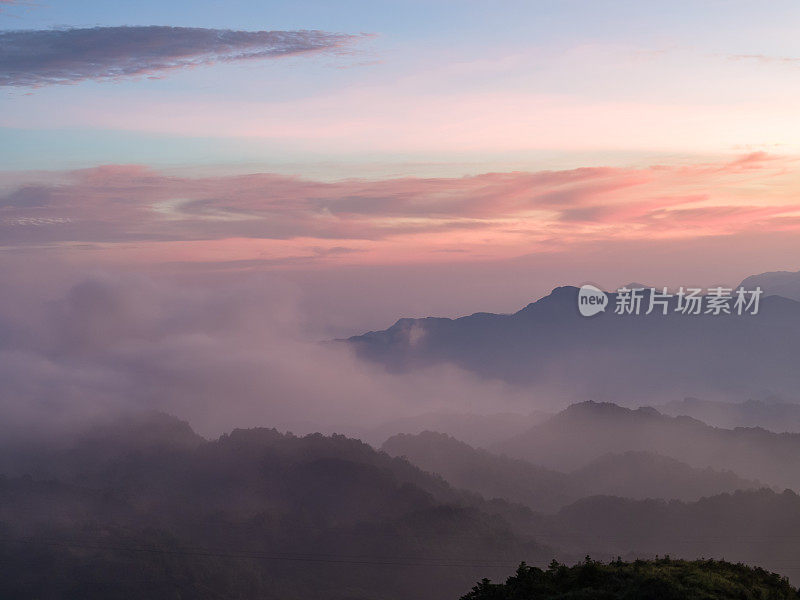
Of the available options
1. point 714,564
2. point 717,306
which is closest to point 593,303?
point 717,306

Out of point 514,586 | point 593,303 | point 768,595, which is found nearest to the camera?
point 768,595

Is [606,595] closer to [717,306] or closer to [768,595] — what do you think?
[768,595]

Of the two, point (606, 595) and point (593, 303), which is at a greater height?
point (593, 303)

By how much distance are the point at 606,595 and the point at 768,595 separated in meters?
11.4

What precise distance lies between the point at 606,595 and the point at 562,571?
6.84 m

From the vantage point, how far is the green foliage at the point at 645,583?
51.2m

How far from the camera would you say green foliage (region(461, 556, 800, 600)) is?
168 feet

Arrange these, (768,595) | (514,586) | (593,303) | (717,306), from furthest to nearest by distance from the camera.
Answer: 1. (593,303)
2. (717,306)
3. (514,586)
4. (768,595)

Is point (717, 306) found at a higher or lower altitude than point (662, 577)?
higher

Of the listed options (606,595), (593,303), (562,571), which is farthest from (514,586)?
(593,303)

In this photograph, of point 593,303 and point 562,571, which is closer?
point 562,571

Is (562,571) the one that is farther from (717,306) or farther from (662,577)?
(717,306)

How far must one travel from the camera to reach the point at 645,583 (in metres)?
52.5

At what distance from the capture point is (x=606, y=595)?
52.5 metres
